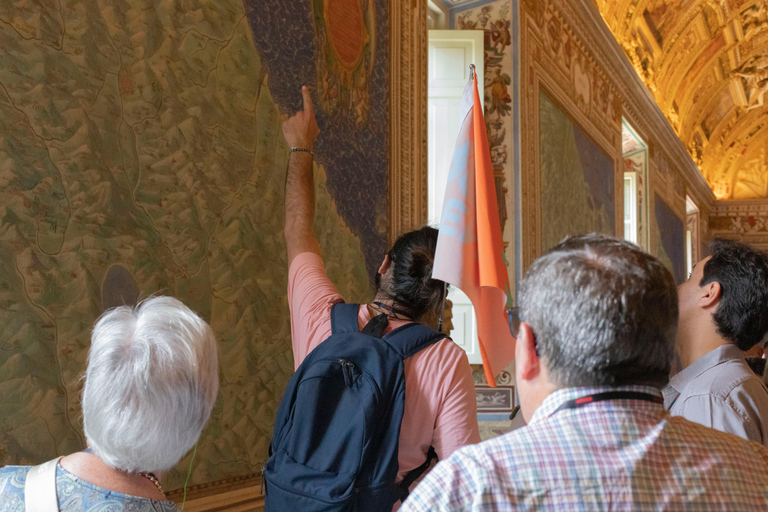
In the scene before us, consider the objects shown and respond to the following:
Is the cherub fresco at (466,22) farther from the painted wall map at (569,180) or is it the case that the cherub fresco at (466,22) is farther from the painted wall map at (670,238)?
the painted wall map at (670,238)

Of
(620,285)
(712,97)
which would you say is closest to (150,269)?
(620,285)

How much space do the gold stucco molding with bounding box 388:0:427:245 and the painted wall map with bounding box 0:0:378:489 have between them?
675 mm

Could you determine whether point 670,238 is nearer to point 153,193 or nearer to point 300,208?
point 300,208

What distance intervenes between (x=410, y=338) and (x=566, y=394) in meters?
1.08

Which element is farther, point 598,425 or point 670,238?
point 670,238

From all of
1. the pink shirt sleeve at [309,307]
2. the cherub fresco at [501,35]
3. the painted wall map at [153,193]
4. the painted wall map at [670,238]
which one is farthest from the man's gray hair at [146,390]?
the painted wall map at [670,238]

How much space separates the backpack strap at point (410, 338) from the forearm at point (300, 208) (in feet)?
2.47

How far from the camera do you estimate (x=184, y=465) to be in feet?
10.1

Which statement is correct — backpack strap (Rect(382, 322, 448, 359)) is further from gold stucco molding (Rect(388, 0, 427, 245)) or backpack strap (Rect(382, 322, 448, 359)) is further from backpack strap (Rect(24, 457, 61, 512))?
gold stucco molding (Rect(388, 0, 427, 245))

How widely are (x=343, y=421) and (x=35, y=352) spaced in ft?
3.71

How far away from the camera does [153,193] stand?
298cm

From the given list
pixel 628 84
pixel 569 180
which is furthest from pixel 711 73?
pixel 569 180

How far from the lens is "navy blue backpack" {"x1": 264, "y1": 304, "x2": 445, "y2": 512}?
2178 millimetres

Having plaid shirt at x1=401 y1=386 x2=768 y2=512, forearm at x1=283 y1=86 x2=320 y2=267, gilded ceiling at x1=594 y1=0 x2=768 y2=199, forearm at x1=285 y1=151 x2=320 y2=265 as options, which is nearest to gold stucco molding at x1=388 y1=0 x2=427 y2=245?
forearm at x1=283 y1=86 x2=320 y2=267
